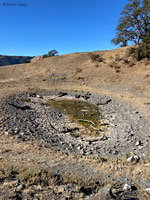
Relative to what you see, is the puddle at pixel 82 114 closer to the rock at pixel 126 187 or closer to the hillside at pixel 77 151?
the hillside at pixel 77 151

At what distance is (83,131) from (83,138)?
112 centimetres

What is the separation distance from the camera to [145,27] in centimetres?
3419

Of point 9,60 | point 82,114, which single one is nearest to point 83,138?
point 82,114

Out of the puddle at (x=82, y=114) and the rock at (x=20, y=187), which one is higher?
the puddle at (x=82, y=114)

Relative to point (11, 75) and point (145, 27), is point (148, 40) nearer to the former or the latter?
point (145, 27)

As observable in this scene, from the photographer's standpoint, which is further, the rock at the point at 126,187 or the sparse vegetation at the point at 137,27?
the sparse vegetation at the point at 137,27

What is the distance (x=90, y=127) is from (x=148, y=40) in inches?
1251

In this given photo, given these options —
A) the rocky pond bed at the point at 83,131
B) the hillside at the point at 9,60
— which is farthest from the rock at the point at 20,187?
the hillside at the point at 9,60

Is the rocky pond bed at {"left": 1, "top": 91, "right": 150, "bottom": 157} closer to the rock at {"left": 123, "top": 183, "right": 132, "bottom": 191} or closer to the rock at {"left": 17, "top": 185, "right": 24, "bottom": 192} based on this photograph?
the rock at {"left": 123, "top": 183, "right": 132, "bottom": 191}

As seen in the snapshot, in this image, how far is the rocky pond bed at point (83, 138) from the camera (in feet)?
14.5

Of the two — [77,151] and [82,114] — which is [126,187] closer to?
[77,151]

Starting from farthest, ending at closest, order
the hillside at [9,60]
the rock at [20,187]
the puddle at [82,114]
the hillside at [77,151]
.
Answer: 1. the hillside at [9,60]
2. the puddle at [82,114]
3. the hillside at [77,151]
4. the rock at [20,187]

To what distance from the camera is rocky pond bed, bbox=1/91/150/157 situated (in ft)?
26.3

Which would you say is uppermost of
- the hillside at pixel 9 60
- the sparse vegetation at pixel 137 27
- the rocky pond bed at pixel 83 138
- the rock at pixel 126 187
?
the hillside at pixel 9 60
